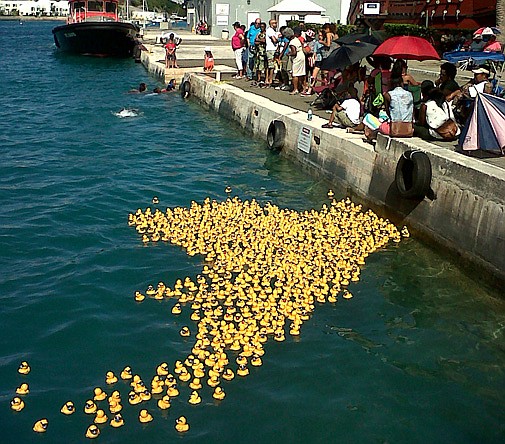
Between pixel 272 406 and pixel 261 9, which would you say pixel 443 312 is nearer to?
pixel 272 406

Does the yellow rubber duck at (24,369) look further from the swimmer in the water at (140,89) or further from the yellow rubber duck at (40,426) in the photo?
the swimmer in the water at (140,89)

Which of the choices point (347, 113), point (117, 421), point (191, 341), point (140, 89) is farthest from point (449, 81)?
point (140, 89)

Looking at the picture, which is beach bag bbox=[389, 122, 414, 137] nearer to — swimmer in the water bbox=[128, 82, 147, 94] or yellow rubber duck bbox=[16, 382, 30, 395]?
yellow rubber duck bbox=[16, 382, 30, 395]

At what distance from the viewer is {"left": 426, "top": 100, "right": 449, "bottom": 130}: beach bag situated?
11984mm

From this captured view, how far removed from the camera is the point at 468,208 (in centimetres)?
992

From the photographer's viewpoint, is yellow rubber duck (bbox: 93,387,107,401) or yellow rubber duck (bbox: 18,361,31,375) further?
yellow rubber duck (bbox: 18,361,31,375)

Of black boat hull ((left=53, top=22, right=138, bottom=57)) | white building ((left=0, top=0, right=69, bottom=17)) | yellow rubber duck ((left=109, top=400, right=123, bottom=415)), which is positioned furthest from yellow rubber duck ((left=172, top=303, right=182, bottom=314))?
white building ((left=0, top=0, right=69, bottom=17))

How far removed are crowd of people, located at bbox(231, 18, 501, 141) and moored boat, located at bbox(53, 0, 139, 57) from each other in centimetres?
2389

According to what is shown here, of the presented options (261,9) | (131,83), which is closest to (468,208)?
(131,83)

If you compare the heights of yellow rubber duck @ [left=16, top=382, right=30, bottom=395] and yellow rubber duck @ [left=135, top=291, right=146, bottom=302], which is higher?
yellow rubber duck @ [left=135, top=291, right=146, bottom=302]

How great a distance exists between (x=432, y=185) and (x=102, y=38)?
37.1m

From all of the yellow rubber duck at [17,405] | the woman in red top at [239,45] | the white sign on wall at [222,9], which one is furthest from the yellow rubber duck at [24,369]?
the white sign on wall at [222,9]

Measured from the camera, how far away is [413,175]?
10805 millimetres

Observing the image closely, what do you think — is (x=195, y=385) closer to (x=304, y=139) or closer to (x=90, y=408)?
(x=90, y=408)
